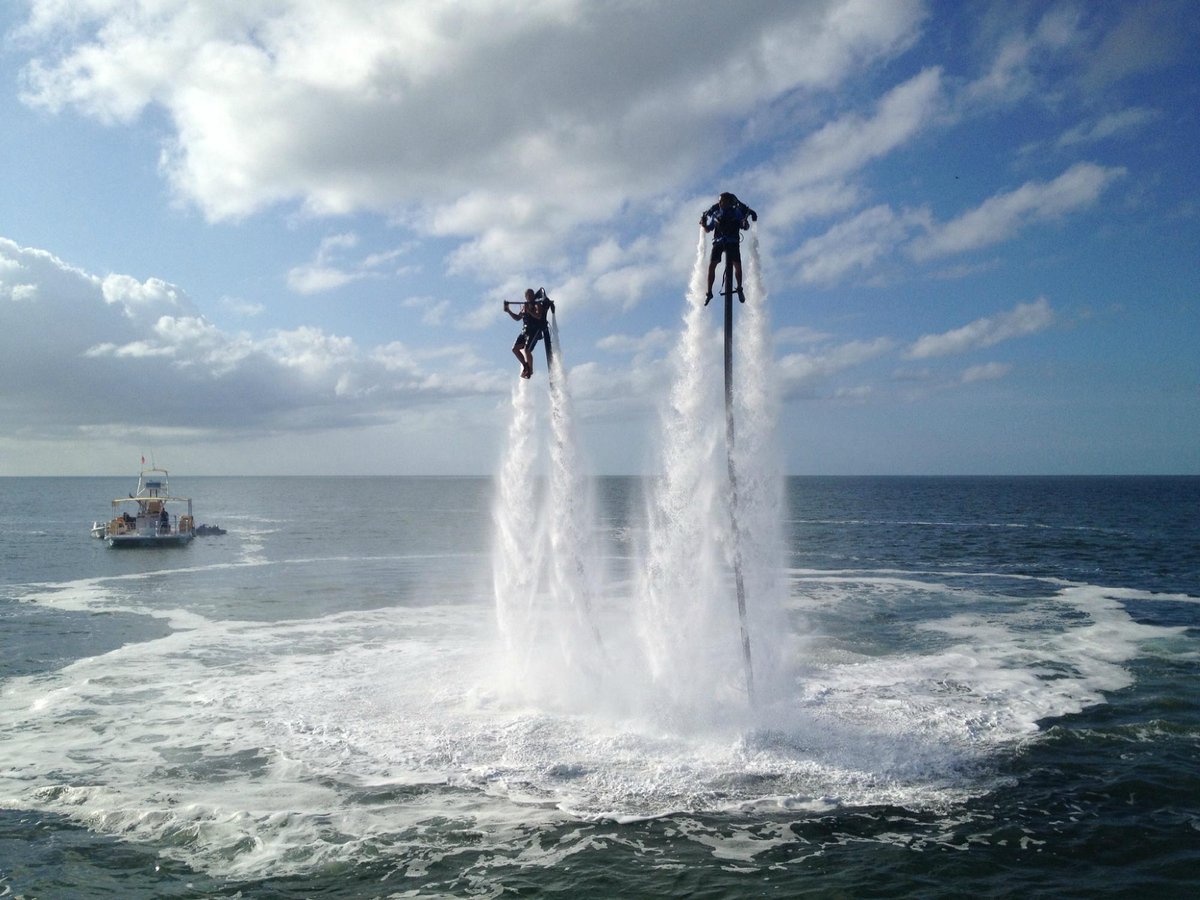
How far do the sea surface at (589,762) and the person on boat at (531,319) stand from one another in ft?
32.2

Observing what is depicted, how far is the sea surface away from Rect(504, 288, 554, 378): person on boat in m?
9.81

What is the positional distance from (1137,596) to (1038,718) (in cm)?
2560

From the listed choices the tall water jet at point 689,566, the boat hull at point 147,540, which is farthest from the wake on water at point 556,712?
the boat hull at point 147,540

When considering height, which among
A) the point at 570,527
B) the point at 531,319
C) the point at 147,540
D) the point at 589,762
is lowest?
the point at 589,762

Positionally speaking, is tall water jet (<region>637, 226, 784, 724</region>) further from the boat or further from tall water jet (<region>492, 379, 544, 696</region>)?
the boat

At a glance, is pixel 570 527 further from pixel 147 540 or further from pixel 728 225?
pixel 147 540

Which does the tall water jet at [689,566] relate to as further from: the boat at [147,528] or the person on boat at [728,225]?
the boat at [147,528]

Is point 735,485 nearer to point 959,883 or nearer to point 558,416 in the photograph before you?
point 558,416

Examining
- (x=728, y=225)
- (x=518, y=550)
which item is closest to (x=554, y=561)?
(x=518, y=550)

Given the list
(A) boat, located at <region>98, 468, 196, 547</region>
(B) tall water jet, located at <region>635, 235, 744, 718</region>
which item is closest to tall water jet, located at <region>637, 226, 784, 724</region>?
(B) tall water jet, located at <region>635, 235, 744, 718</region>

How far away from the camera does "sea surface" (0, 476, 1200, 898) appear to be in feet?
43.2

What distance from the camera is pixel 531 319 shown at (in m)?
21.5

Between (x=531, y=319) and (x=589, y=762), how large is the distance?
1179 centimetres

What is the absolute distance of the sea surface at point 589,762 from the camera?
13164mm
